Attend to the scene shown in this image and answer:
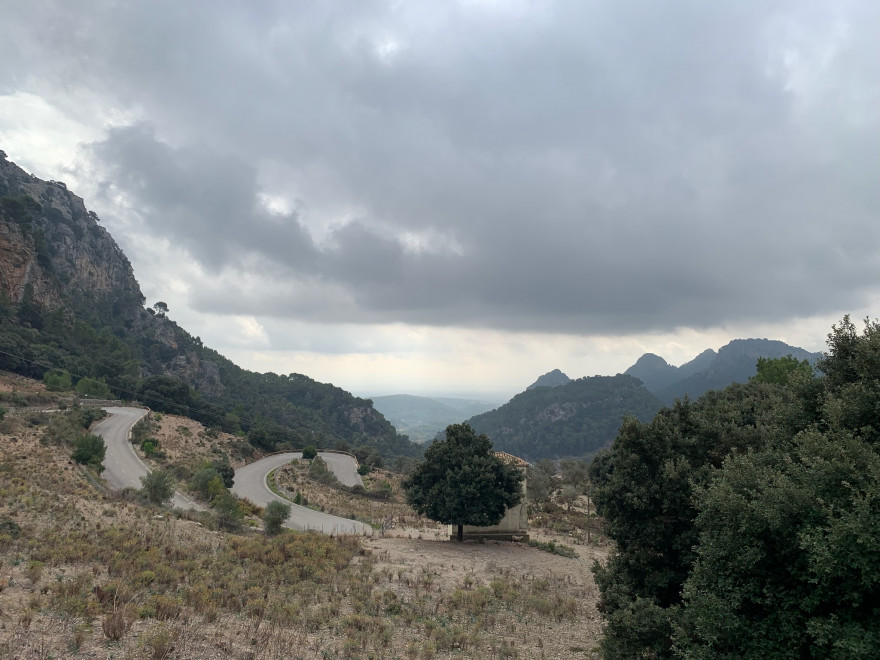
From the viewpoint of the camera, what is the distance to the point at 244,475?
5975cm

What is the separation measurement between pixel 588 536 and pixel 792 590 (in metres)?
32.1

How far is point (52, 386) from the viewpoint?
69.5 m

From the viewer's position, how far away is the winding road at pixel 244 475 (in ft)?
119

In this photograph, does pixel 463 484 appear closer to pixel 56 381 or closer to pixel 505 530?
pixel 505 530

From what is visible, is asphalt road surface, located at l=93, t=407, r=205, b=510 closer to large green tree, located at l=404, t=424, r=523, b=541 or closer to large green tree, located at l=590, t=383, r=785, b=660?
large green tree, located at l=404, t=424, r=523, b=541

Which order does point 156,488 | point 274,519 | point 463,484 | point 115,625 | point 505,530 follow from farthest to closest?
1. point 505,530
2. point 156,488
3. point 463,484
4. point 274,519
5. point 115,625

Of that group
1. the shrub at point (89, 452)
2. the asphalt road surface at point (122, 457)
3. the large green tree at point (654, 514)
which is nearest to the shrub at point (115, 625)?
the large green tree at point (654, 514)

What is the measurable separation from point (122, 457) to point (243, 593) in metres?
41.9

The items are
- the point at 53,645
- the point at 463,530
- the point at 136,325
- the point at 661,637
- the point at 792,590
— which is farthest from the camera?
the point at 136,325

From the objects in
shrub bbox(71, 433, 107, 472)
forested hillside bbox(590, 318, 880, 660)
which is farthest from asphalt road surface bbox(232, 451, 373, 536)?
forested hillside bbox(590, 318, 880, 660)

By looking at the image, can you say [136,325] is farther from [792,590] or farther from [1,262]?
[792,590]

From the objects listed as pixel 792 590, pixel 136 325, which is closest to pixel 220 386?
pixel 136 325

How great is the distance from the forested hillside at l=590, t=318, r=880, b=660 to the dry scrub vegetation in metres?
3.73

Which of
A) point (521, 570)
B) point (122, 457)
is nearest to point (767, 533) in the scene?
point (521, 570)
